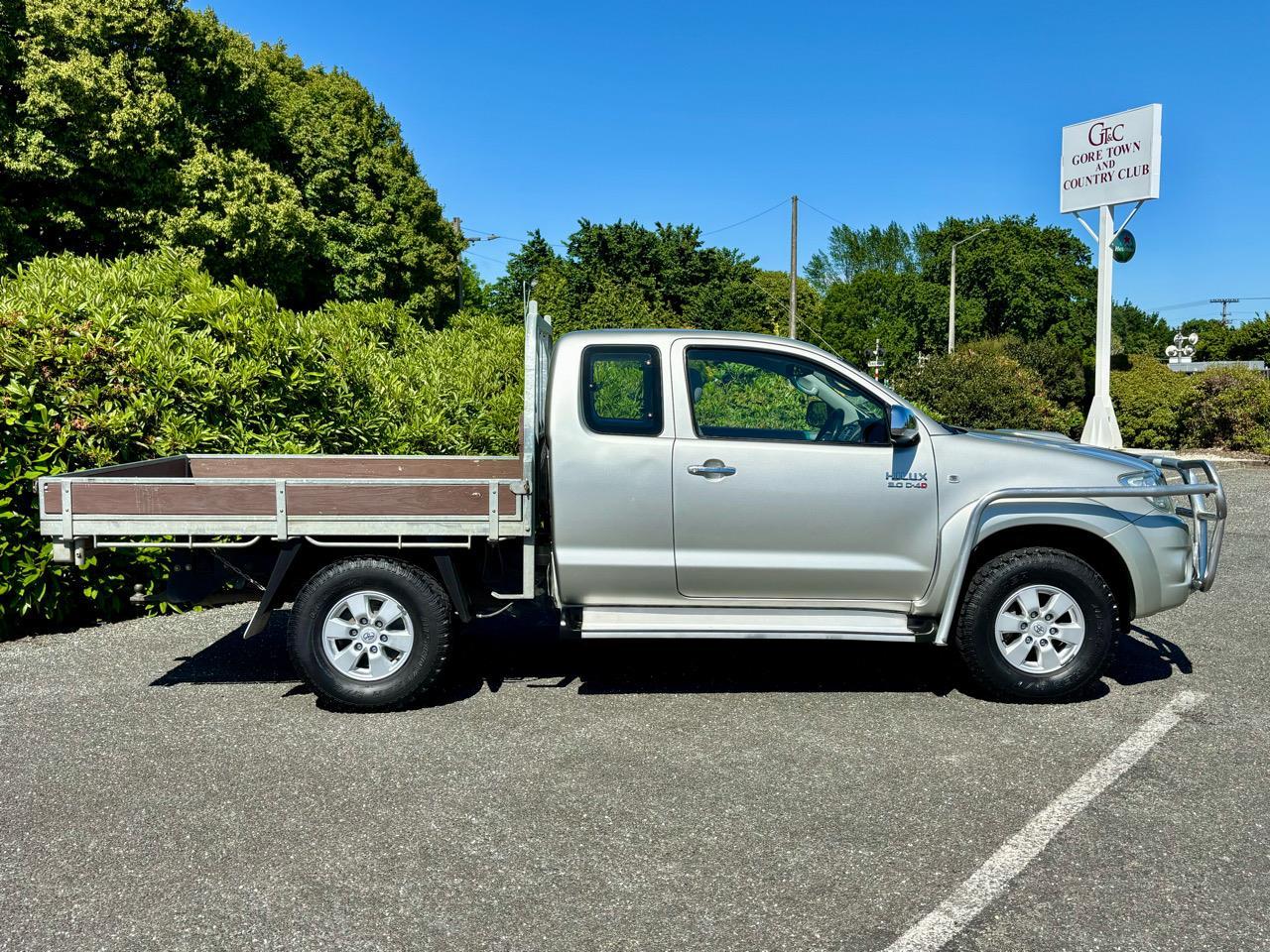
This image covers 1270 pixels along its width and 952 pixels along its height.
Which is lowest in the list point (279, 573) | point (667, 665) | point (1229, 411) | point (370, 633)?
point (667, 665)

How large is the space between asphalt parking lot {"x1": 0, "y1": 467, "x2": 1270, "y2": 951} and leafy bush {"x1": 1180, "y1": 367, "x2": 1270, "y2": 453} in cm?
1850

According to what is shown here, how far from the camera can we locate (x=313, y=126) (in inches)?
1495

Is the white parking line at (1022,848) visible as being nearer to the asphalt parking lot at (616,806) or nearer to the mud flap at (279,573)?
the asphalt parking lot at (616,806)

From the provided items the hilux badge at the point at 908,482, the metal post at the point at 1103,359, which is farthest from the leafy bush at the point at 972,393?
the hilux badge at the point at 908,482

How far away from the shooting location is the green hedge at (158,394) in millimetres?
6855

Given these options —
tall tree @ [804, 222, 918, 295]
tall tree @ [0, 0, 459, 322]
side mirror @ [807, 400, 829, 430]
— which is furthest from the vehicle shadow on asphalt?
tall tree @ [804, 222, 918, 295]

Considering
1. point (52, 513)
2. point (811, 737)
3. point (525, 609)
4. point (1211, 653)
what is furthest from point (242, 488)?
point (1211, 653)

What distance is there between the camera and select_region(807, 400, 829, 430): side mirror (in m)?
5.83

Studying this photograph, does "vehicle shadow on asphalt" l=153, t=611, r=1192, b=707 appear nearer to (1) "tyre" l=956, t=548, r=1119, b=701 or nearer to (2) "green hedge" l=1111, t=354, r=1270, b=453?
(1) "tyre" l=956, t=548, r=1119, b=701

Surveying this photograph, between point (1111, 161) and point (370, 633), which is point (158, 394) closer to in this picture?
point (370, 633)

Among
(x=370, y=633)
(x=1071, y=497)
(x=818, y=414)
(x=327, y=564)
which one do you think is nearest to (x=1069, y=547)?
(x=1071, y=497)

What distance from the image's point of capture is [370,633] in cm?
542

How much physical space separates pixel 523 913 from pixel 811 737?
208 centimetres

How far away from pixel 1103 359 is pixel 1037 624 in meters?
20.2
